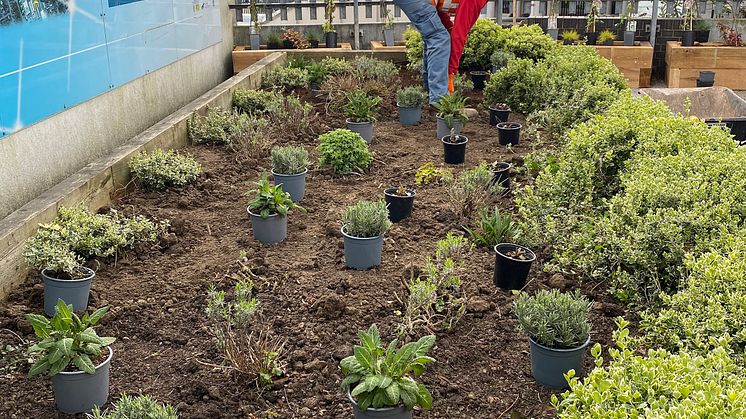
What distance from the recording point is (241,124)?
279 inches

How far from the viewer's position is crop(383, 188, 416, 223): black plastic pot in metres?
5.21

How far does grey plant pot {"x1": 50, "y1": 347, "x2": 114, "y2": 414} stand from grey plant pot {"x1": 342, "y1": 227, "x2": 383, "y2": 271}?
1.68 m

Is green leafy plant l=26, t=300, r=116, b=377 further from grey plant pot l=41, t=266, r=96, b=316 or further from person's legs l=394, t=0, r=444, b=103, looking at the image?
person's legs l=394, t=0, r=444, b=103

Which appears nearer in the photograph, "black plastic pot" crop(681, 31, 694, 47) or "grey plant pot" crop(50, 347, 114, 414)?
"grey plant pot" crop(50, 347, 114, 414)

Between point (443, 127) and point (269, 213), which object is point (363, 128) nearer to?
point (443, 127)

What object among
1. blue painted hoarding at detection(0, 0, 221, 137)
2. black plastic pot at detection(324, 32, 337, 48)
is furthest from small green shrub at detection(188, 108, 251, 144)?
black plastic pot at detection(324, 32, 337, 48)

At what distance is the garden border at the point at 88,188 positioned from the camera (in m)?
4.25

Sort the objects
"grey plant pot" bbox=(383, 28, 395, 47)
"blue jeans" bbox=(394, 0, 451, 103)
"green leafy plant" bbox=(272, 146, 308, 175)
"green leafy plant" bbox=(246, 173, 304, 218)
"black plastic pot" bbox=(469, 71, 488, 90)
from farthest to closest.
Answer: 1. "grey plant pot" bbox=(383, 28, 395, 47)
2. "black plastic pot" bbox=(469, 71, 488, 90)
3. "blue jeans" bbox=(394, 0, 451, 103)
4. "green leafy plant" bbox=(272, 146, 308, 175)
5. "green leafy plant" bbox=(246, 173, 304, 218)

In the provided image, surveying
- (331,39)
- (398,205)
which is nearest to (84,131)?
(398,205)

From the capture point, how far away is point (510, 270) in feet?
13.6

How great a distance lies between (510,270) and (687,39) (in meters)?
9.55

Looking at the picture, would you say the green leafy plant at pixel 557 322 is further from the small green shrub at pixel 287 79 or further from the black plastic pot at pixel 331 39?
the black plastic pot at pixel 331 39

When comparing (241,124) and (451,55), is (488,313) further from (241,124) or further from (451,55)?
(451,55)

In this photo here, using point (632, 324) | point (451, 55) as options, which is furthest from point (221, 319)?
point (451, 55)
